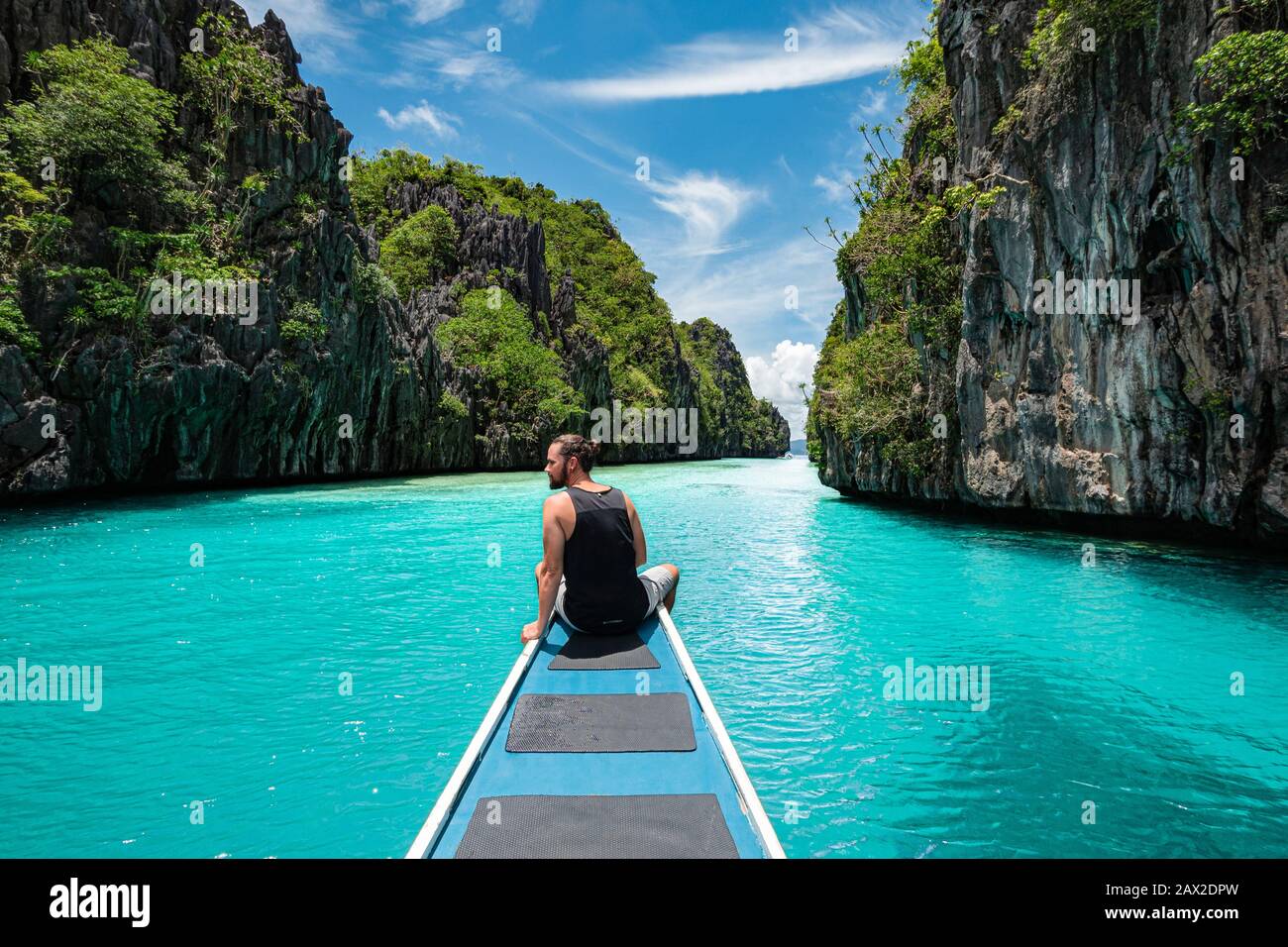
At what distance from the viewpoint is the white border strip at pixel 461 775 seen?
2.37m

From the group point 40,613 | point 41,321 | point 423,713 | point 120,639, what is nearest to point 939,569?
point 423,713

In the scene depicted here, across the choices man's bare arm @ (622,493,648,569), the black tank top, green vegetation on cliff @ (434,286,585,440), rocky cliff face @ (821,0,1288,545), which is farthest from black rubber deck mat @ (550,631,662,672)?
green vegetation on cliff @ (434,286,585,440)

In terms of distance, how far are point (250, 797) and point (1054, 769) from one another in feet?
18.8

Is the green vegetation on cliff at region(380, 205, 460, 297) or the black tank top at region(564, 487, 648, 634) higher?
the green vegetation on cliff at region(380, 205, 460, 297)

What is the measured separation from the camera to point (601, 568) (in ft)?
16.1

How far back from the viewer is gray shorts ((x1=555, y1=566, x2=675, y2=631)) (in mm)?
5434

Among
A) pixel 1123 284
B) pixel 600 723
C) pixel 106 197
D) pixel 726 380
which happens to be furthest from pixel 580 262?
pixel 600 723

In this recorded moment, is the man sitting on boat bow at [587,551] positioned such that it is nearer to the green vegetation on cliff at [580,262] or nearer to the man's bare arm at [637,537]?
the man's bare arm at [637,537]

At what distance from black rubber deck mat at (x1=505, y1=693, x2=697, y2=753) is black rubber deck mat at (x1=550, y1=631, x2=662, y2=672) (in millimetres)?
480

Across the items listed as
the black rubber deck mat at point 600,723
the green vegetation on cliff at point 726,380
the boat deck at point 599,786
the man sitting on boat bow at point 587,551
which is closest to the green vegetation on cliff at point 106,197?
the man sitting on boat bow at point 587,551

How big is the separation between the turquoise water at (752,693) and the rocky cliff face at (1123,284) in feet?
5.97

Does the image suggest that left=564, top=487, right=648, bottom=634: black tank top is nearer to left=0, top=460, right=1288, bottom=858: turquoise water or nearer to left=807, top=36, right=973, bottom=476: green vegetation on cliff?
left=0, top=460, right=1288, bottom=858: turquoise water

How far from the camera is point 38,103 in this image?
19984 mm

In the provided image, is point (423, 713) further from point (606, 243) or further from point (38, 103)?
point (606, 243)
